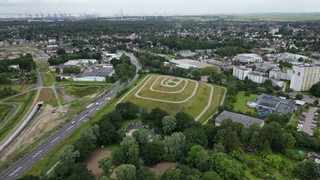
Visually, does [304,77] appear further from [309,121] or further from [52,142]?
[52,142]

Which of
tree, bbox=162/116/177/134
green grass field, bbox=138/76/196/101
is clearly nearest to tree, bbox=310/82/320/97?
green grass field, bbox=138/76/196/101

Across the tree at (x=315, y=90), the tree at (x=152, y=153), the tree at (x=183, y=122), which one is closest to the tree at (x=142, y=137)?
the tree at (x=152, y=153)

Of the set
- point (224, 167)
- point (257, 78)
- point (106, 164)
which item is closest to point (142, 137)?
point (106, 164)

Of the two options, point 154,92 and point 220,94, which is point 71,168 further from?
point 220,94

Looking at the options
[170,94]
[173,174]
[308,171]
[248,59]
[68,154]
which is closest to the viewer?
[173,174]

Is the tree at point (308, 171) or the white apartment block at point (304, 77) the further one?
the white apartment block at point (304, 77)

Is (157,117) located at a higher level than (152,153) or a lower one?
higher

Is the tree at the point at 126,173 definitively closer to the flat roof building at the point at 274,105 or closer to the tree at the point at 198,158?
the tree at the point at 198,158
